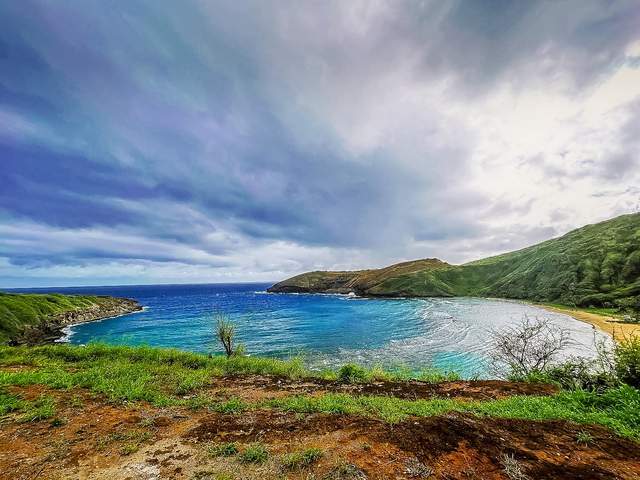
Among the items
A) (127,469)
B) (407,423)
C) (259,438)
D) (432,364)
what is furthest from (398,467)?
(432,364)

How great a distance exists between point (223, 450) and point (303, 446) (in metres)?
2.16

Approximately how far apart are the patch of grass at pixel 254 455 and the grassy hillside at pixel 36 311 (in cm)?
5823

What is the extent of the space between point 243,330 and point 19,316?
42.4m

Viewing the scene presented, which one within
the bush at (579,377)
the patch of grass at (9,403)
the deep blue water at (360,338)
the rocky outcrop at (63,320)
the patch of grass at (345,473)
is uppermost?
the patch of grass at (9,403)

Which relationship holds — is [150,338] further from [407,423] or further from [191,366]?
[407,423]

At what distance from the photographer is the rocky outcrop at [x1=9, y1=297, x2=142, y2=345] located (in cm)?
4681

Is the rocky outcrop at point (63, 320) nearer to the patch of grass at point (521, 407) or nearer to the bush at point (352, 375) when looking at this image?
the bush at point (352, 375)

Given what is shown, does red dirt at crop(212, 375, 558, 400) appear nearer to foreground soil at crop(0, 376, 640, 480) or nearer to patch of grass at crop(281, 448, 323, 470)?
foreground soil at crop(0, 376, 640, 480)

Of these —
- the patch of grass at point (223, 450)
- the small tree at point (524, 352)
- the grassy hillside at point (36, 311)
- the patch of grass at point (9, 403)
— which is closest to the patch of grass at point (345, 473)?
the patch of grass at point (223, 450)

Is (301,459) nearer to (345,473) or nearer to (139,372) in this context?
(345,473)

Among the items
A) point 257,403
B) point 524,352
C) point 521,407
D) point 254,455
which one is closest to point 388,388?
point 521,407

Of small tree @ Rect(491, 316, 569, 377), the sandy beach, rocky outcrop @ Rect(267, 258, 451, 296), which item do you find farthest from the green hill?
small tree @ Rect(491, 316, 569, 377)

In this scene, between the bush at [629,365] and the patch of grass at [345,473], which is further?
the bush at [629,365]

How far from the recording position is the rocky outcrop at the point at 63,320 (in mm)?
46812
